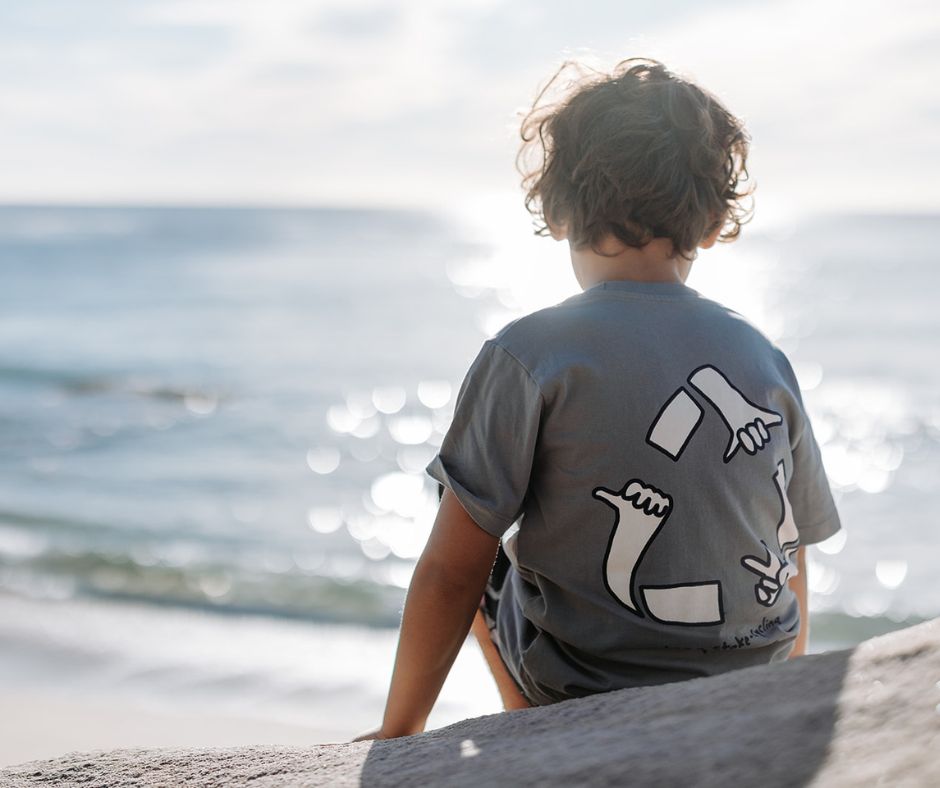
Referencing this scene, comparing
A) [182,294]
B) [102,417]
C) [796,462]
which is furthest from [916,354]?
[182,294]

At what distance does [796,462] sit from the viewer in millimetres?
1900

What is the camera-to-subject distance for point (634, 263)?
1803 millimetres

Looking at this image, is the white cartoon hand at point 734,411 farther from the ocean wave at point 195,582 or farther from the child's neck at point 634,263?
the ocean wave at point 195,582

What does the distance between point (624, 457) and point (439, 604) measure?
397mm

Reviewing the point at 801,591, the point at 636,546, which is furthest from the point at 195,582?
the point at 636,546

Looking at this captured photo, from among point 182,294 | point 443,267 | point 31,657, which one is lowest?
point 31,657

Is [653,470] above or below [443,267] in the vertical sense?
below

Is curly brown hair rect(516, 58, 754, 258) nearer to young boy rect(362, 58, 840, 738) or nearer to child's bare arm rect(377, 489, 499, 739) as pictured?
young boy rect(362, 58, 840, 738)

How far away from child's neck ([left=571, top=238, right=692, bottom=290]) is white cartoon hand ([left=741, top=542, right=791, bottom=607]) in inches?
19.7

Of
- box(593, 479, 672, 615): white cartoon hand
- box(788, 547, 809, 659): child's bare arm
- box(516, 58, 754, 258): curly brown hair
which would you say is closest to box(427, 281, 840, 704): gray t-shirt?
box(593, 479, 672, 615): white cartoon hand

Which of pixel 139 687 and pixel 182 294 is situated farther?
pixel 182 294

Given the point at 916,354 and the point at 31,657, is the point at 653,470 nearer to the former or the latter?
the point at 31,657

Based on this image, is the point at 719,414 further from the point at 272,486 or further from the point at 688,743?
the point at 272,486

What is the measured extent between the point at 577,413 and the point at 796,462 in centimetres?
53
